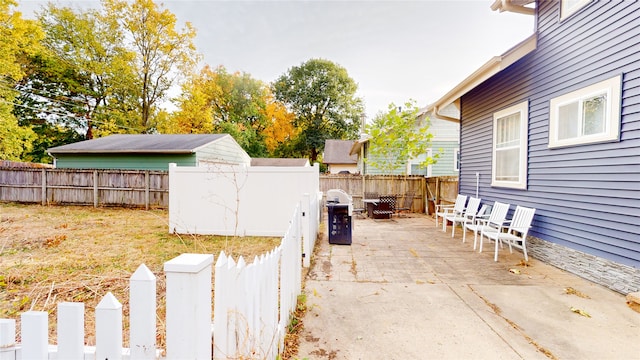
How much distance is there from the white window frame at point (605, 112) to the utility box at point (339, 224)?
147 inches

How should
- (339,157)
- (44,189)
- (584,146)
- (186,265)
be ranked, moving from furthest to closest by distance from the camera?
(339,157)
(44,189)
(584,146)
(186,265)

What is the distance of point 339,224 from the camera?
581 centimetres

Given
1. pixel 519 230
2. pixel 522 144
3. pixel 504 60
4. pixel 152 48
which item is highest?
pixel 152 48

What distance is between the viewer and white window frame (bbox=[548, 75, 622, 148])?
3617 millimetres

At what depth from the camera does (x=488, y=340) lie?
2422 millimetres

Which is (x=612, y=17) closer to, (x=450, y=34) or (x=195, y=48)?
(x=450, y=34)

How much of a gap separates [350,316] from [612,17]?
509cm

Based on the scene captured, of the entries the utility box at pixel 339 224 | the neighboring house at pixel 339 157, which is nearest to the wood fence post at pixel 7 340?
the utility box at pixel 339 224

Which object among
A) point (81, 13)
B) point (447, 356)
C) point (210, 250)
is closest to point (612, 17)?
point (447, 356)

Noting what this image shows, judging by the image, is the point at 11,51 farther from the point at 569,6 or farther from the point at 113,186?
the point at 569,6

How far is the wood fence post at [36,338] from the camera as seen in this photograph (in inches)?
42.3

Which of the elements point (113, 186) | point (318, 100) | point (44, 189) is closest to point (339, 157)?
point (318, 100)

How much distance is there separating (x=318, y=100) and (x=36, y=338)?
97.3 ft

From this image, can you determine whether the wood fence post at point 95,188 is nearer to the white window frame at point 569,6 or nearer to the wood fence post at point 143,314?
the wood fence post at point 143,314
